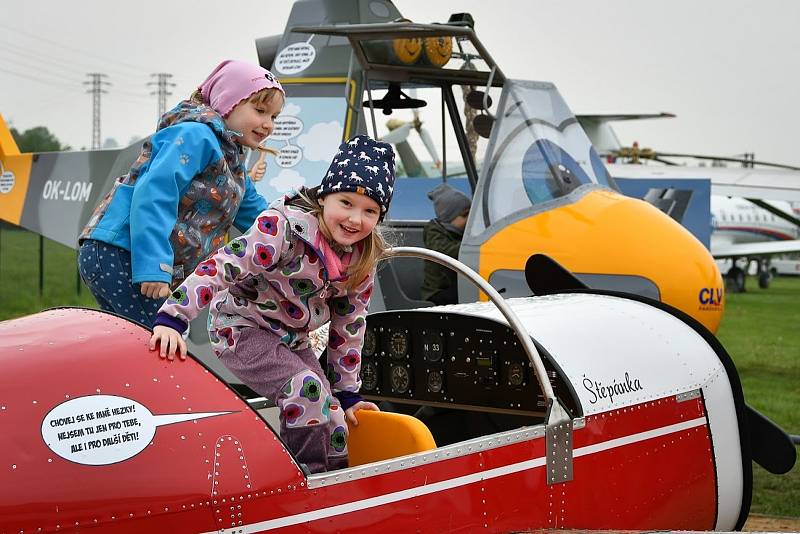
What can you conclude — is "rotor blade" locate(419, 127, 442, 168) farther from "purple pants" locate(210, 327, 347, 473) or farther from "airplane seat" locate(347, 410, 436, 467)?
"purple pants" locate(210, 327, 347, 473)

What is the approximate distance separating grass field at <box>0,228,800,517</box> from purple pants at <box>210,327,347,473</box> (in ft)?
10.6

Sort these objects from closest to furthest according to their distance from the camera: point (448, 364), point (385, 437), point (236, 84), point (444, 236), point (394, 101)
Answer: point (385, 437)
point (236, 84)
point (448, 364)
point (444, 236)
point (394, 101)

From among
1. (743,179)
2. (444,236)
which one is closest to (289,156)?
(444,236)

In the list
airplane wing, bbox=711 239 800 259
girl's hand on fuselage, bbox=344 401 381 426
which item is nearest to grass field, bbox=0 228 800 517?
airplane wing, bbox=711 239 800 259

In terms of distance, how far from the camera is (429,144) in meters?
8.66

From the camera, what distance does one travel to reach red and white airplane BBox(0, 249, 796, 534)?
2.24 meters

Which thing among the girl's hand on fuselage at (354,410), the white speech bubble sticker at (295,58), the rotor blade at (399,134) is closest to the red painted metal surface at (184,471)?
the girl's hand on fuselage at (354,410)

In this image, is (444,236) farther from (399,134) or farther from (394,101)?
(399,134)

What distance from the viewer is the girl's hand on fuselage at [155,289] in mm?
3326

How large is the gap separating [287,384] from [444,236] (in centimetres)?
424

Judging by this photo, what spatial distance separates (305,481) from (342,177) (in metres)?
0.88

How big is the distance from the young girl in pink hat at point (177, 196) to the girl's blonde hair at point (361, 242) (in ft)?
1.91

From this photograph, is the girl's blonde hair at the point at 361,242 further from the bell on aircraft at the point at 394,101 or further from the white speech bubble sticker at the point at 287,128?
the bell on aircraft at the point at 394,101

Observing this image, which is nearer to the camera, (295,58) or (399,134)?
(295,58)
